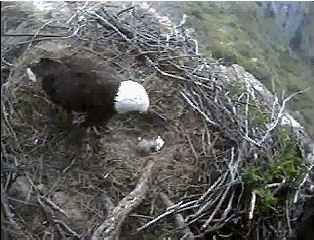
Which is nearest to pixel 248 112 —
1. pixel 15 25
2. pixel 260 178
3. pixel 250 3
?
pixel 260 178

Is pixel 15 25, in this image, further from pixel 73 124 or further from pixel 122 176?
pixel 122 176

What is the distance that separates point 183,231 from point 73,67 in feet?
2.53

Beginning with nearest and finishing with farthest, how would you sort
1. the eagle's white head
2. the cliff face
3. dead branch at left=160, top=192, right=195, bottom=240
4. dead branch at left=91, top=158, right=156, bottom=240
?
dead branch at left=91, top=158, right=156, bottom=240 < dead branch at left=160, top=192, right=195, bottom=240 < the eagle's white head < the cliff face

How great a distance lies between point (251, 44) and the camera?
3303mm

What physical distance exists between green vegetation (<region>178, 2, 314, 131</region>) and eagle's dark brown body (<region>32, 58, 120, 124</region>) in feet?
3.10

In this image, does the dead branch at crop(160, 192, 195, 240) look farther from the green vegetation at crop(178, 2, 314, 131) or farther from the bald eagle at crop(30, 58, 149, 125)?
the green vegetation at crop(178, 2, 314, 131)

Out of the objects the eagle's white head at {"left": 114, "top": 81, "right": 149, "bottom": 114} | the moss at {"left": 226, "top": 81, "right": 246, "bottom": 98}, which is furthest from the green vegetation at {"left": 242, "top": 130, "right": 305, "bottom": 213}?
the eagle's white head at {"left": 114, "top": 81, "right": 149, "bottom": 114}

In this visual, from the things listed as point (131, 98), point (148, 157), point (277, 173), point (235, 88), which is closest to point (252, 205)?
point (277, 173)

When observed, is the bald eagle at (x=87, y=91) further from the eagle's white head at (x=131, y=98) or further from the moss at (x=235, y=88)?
the moss at (x=235, y=88)

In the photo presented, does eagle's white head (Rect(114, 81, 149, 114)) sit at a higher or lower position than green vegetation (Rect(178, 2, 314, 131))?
higher

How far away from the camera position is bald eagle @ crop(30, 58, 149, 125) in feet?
7.52

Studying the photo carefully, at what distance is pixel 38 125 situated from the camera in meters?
2.41

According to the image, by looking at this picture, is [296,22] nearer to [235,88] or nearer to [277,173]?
[235,88]

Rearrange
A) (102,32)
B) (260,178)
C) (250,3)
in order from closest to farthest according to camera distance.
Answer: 1. (260,178)
2. (102,32)
3. (250,3)
